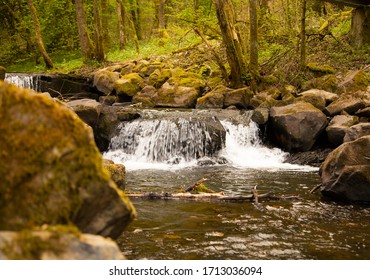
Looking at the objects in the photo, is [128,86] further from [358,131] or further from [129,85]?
[358,131]

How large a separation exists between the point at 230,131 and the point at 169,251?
8942mm

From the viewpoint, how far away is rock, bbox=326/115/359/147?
11.3m

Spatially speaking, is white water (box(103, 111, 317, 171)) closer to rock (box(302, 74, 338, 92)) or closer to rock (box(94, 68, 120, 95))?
rock (box(302, 74, 338, 92))

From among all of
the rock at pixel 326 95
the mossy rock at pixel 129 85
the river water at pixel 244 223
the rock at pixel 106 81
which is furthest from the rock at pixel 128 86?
the river water at pixel 244 223

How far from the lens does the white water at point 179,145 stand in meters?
12.4

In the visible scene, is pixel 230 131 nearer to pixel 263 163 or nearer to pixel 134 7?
pixel 263 163

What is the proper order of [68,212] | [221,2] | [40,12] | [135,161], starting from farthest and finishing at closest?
[40,12] → [221,2] → [135,161] → [68,212]

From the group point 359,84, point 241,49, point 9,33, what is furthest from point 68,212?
point 9,33

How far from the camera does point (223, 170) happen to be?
10.8m

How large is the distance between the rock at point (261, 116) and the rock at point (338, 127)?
2028 millimetres

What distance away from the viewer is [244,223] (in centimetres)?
587

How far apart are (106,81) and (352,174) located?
→ 14.2m

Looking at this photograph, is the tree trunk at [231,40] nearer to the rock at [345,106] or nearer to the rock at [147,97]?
the rock at [147,97]

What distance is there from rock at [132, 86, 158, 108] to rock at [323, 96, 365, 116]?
720cm
